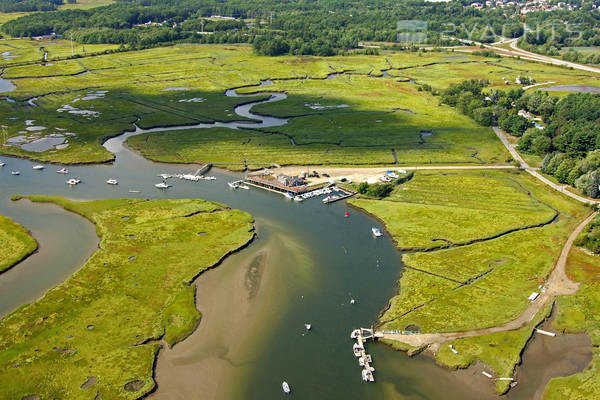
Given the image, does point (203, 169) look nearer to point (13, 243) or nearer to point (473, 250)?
point (13, 243)

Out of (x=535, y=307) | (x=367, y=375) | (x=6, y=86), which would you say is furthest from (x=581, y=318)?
(x=6, y=86)

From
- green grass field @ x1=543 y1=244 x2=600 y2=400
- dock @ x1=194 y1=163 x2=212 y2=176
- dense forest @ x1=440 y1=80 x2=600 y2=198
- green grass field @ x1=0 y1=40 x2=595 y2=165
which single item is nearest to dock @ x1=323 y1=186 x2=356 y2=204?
green grass field @ x1=0 y1=40 x2=595 y2=165

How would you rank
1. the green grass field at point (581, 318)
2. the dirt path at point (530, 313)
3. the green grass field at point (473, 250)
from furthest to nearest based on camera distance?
the green grass field at point (473, 250)
the dirt path at point (530, 313)
the green grass field at point (581, 318)

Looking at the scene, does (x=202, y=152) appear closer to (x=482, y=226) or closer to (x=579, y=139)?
(x=482, y=226)

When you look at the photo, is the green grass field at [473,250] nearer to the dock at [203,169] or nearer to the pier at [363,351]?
the pier at [363,351]

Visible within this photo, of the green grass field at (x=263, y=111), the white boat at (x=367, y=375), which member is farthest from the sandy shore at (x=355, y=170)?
the white boat at (x=367, y=375)

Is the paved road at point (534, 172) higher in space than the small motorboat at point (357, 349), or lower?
higher
